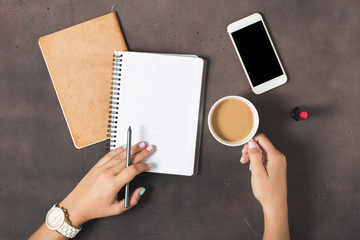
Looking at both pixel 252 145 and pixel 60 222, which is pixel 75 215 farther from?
pixel 252 145

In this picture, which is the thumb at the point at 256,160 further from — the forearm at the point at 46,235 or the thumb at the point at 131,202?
the forearm at the point at 46,235

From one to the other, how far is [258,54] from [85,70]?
0.57 m

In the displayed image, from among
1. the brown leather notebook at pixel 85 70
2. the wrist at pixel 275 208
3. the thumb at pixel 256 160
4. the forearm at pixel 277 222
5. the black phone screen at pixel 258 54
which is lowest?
the forearm at pixel 277 222

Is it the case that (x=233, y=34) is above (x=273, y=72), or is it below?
above

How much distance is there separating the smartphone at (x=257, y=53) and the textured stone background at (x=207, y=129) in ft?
0.08

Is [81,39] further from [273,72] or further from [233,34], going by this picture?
[273,72]

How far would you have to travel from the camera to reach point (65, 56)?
805 millimetres

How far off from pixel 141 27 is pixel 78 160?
50 cm

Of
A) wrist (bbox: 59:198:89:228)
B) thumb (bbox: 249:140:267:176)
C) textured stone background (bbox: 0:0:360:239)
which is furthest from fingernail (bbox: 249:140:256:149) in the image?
wrist (bbox: 59:198:89:228)

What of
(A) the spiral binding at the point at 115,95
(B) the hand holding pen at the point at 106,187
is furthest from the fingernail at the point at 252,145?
(A) the spiral binding at the point at 115,95

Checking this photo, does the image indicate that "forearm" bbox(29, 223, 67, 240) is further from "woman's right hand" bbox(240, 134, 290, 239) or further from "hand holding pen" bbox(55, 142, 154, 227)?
"woman's right hand" bbox(240, 134, 290, 239)

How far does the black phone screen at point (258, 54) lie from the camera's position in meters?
0.78

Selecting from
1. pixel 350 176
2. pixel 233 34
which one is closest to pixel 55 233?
pixel 233 34

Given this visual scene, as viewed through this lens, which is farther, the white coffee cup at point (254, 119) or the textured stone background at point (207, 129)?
the textured stone background at point (207, 129)
